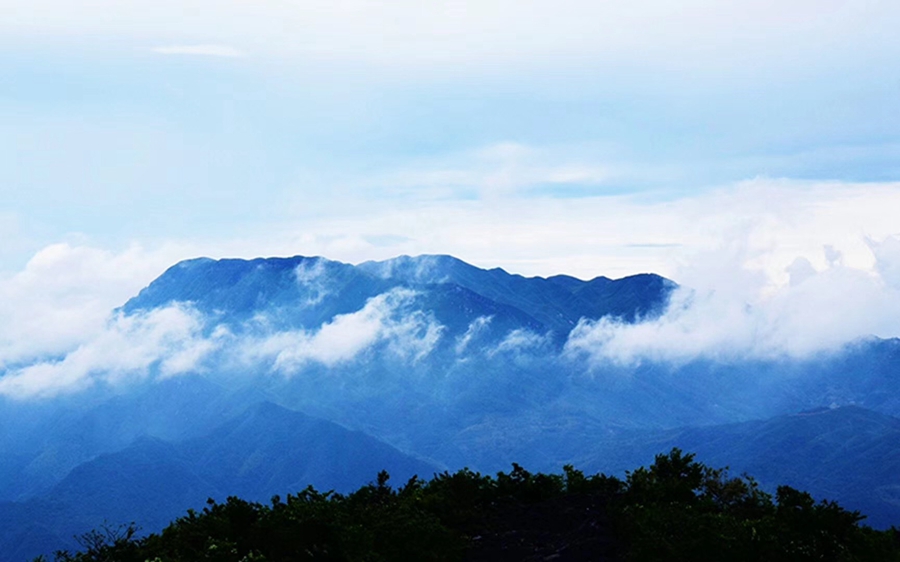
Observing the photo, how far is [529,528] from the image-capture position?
53.2 meters

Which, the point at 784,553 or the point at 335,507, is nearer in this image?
the point at 784,553

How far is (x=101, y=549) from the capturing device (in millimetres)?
53406

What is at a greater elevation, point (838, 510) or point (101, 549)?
point (838, 510)

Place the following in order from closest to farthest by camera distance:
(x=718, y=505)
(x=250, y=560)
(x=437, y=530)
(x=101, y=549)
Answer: (x=250, y=560) → (x=437, y=530) → (x=101, y=549) → (x=718, y=505)

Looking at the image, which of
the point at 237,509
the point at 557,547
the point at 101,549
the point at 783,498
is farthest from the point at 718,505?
the point at 101,549

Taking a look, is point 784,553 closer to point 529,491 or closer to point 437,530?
point 437,530

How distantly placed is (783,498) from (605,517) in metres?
9.87

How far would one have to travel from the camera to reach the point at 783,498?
173 feet

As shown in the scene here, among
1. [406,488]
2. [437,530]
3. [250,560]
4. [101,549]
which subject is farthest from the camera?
[406,488]

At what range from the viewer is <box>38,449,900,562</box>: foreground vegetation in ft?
141

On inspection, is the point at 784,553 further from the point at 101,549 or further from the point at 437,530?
the point at 101,549

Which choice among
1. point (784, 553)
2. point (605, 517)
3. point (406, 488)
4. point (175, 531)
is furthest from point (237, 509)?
point (784, 553)

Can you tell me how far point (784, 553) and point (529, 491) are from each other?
20.8m

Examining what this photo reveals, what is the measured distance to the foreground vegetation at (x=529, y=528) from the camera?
4309 centimetres
